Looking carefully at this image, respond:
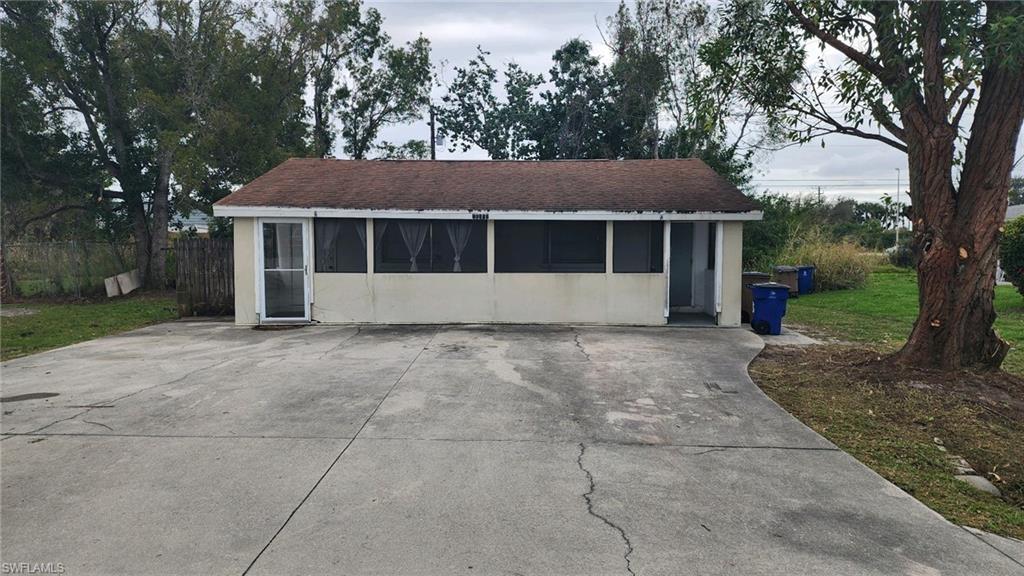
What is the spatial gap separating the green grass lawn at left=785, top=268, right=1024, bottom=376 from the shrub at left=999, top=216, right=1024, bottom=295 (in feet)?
2.36

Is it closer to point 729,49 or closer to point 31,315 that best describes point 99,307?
point 31,315

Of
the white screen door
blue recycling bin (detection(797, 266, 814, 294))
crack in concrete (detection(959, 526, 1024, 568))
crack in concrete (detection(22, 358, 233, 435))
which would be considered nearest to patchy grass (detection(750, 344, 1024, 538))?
crack in concrete (detection(959, 526, 1024, 568))

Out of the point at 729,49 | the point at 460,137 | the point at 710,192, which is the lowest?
the point at 710,192

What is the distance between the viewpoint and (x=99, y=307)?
15734 mm

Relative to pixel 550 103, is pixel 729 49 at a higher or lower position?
lower

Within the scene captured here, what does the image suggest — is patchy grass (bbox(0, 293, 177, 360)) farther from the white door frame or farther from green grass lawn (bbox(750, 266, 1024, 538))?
green grass lawn (bbox(750, 266, 1024, 538))

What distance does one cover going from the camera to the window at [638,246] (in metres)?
12.4

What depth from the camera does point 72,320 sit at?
526 inches

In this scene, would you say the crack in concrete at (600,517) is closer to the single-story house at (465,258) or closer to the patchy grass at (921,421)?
the patchy grass at (921,421)

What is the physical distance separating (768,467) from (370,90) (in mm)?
24782

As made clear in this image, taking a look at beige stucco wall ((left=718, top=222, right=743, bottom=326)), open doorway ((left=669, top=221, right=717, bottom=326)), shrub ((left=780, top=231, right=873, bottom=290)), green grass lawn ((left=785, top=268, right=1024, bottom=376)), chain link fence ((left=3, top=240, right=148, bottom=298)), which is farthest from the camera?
shrub ((left=780, top=231, right=873, bottom=290))

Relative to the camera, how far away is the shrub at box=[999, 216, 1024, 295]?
13164 mm

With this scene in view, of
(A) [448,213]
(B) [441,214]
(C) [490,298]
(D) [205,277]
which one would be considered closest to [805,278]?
(C) [490,298]

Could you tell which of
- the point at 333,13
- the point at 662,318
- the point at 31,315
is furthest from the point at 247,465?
the point at 333,13
